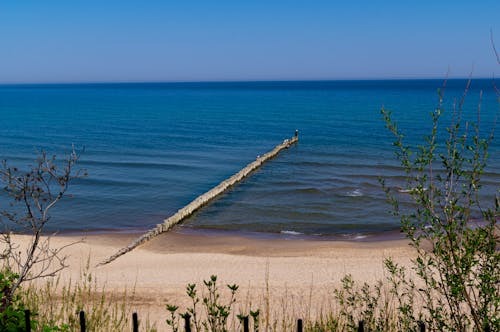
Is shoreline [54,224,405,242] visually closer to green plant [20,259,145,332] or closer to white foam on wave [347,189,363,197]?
white foam on wave [347,189,363,197]

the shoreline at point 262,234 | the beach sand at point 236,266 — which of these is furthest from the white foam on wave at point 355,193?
the beach sand at point 236,266

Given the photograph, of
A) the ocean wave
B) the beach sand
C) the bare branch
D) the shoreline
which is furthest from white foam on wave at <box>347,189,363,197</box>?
the bare branch

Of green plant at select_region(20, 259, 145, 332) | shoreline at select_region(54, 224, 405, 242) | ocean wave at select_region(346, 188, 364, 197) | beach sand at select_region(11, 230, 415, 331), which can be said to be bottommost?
beach sand at select_region(11, 230, 415, 331)

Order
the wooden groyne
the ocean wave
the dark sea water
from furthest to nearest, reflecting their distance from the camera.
→ the ocean wave, the dark sea water, the wooden groyne

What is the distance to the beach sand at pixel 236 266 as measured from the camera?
47.5ft

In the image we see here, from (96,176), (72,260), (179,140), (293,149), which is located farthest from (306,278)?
(179,140)

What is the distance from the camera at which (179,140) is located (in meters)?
52.9

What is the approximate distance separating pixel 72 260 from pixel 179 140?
112 feet

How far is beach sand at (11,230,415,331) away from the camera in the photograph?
1448 centimetres

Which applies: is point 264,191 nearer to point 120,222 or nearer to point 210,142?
point 120,222

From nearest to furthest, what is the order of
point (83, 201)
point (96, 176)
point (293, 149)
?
point (83, 201) → point (96, 176) → point (293, 149)

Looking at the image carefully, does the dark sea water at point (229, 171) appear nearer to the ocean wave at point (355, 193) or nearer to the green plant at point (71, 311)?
the ocean wave at point (355, 193)

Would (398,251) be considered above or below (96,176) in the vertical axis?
below

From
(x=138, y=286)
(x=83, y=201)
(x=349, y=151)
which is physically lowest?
(x=138, y=286)
